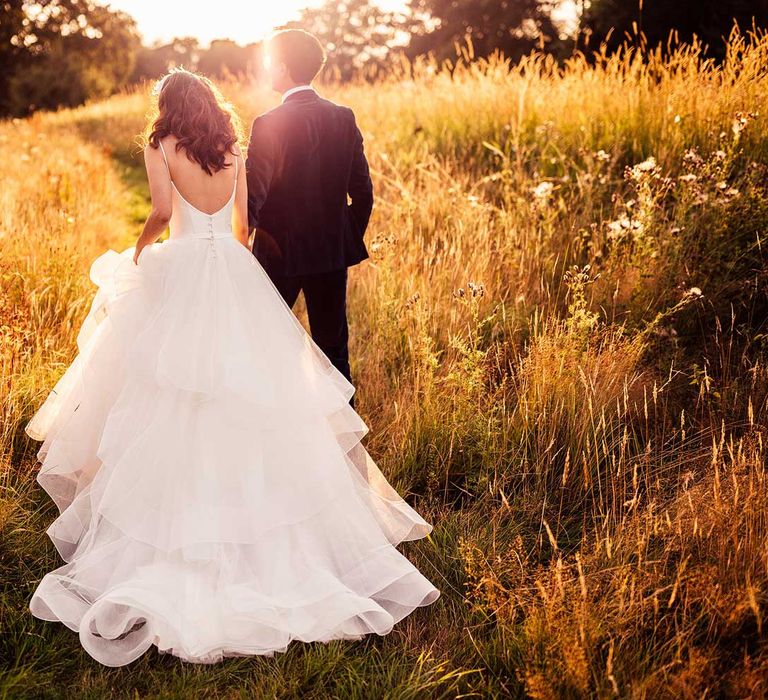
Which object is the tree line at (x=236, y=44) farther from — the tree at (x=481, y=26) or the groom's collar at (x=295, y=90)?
the groom's collar at (x=295, y=90)

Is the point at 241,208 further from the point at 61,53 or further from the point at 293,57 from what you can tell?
the point at 61,53

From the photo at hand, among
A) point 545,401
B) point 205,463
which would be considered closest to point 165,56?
point 545,401

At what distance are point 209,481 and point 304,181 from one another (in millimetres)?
1666

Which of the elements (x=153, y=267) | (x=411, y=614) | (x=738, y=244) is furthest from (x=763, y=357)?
(x=153, y=267)

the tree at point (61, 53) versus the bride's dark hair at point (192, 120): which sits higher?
the tree at point (61, 53)

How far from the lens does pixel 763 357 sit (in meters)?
4.06

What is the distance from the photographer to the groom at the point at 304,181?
11.7ft

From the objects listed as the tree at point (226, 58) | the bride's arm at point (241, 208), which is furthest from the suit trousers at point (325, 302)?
the tree at point (226, 58)

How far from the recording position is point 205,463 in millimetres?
2896

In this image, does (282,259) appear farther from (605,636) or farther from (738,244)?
(738,244)

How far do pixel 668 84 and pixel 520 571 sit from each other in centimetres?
519

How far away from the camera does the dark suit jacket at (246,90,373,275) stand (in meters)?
3.56

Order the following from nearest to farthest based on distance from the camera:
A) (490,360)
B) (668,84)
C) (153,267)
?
(153,267), (490,360), (668,84)

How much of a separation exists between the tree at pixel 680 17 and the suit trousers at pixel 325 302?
1263 centimetres
